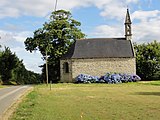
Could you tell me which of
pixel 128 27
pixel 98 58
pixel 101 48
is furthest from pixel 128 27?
pixel 98 58

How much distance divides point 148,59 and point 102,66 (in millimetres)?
13110

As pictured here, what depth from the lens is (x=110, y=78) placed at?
5981 centimetres

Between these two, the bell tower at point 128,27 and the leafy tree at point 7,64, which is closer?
the bell tower at point 128,27

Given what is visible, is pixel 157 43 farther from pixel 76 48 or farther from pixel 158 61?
pixel 76 48

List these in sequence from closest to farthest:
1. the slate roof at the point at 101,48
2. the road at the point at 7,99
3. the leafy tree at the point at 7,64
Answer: the road at the point at 7,99, the slate roof at the point at 101,48, the leafy tree at the point at 7,64

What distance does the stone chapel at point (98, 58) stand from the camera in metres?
62.4

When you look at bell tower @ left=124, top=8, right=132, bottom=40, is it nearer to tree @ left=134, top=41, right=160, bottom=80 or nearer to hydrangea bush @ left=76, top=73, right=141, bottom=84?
tree @ left=134, top=41, right=160, bottom=80

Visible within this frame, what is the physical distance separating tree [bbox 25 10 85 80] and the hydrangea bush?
803 cm

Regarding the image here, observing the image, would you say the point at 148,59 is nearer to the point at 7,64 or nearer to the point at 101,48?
the point at 101,48

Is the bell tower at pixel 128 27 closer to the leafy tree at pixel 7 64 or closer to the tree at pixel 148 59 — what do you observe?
the tree at pixel 148 59

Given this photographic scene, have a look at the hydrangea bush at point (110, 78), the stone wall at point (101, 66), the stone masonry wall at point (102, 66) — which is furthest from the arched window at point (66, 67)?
the hydrangea bush at point (110, 78)

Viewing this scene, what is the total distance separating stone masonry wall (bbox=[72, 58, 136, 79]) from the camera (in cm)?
6234

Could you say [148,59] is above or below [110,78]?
above

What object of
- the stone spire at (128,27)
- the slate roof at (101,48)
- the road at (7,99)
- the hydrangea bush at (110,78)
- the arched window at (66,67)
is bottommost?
the road at (7,99)
